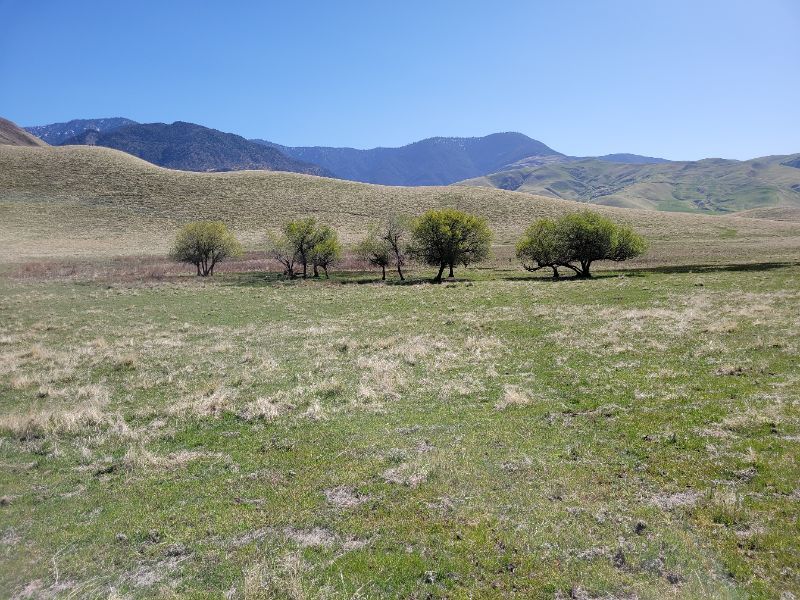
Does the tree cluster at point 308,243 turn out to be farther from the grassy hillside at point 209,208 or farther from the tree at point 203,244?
the grassy hillside at point 209,208

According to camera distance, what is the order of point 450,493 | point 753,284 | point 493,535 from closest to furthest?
point 493,535, point 450,493, point 753,284

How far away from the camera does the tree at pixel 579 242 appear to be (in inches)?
2218

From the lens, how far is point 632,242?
5944cm

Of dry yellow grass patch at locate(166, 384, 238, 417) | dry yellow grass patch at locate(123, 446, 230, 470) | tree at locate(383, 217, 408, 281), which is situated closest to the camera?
dry yellow grass patch at locate(123, 446, 230, 470)

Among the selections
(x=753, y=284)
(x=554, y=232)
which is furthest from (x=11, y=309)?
(x=753, y=284)

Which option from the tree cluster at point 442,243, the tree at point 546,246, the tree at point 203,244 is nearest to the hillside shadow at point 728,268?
the tree cluster at point 442,243

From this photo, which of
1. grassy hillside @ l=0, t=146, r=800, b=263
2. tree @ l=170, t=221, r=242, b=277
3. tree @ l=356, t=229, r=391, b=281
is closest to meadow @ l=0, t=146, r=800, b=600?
tree @ l=356, t=229, r=391, b=281

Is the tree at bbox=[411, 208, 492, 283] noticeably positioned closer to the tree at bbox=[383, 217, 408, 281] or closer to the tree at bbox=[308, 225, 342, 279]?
the tree at bbox=[383, 217, 408, 281]

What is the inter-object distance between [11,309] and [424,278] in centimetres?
4399

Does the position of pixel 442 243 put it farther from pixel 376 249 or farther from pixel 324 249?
pixel 324 249

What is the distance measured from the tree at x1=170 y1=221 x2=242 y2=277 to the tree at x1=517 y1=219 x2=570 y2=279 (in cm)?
4376

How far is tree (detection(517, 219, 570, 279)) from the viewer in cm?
5838

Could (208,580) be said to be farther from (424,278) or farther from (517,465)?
(424,278)

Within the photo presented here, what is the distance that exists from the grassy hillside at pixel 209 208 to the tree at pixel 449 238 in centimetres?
2213
